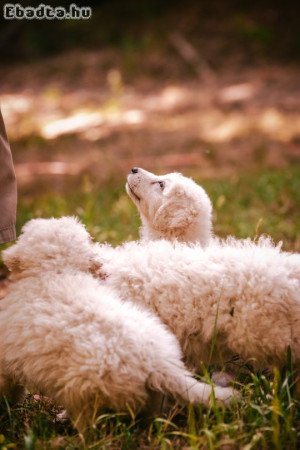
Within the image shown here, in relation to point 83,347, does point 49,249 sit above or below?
above

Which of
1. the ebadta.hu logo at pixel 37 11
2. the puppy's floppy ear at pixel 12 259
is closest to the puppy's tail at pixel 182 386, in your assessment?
the puppy's floppy ear at pixel 12 259

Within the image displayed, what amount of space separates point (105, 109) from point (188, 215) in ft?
31.0

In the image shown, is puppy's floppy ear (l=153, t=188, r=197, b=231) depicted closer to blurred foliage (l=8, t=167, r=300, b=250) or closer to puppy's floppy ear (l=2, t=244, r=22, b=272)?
blurred foliage (l=8, t=167, r=300, b=250)

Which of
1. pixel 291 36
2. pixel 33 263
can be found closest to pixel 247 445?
pixel 33 263

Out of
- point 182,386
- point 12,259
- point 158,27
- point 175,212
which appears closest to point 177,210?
point 175,212

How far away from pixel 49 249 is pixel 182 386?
1030 mm

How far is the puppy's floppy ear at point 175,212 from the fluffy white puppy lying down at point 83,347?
3.64 ft

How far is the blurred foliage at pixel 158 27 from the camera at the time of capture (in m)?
15.8

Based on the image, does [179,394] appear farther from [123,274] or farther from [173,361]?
[123,274]

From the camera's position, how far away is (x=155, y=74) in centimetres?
1491

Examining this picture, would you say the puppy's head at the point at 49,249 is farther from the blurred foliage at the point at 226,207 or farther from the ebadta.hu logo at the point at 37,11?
the ebadta.hu logo at the point at 37,11

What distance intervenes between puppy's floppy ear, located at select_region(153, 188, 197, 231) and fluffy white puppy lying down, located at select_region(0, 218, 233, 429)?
1.11 m

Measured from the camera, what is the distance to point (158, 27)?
16812mm

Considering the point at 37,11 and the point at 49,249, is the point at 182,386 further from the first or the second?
the point at 37,11
